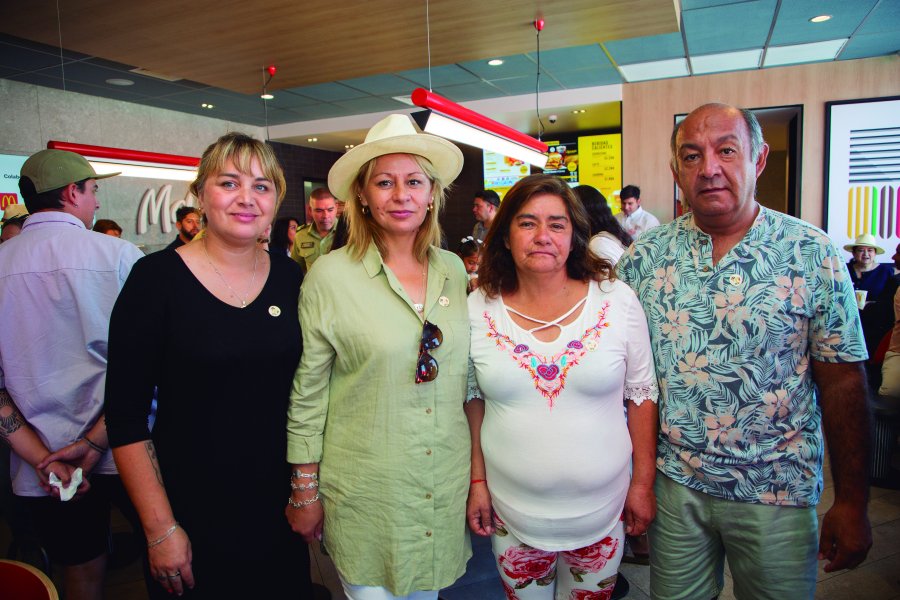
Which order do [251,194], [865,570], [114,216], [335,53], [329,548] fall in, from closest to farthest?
1. [251,194]
2. [329,548]
3. [865,570]
4. [335,53]
5. [114,216]

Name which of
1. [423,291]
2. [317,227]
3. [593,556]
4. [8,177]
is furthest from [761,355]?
[8,177]

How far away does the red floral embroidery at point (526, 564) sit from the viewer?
1.55m

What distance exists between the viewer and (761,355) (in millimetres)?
1436

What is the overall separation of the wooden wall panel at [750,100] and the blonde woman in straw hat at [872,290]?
177 centimetres

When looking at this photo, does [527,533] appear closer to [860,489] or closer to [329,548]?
[329,548]

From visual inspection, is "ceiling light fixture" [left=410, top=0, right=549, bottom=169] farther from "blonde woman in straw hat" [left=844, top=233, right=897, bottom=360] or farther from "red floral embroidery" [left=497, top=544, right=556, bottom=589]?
"blonde woman in straw hat" [left=844, top=233, right=897, bottom=360]

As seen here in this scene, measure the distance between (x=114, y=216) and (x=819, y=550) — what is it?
8.59m

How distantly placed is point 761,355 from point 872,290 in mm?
4746

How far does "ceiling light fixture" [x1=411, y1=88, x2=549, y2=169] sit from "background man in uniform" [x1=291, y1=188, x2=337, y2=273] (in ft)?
5.53

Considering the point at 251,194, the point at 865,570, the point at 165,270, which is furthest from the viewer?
the point at 865,570

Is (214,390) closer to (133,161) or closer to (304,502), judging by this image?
(304,502)

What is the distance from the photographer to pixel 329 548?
1603 mm

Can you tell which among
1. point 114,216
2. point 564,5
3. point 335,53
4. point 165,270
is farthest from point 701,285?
point 114,216

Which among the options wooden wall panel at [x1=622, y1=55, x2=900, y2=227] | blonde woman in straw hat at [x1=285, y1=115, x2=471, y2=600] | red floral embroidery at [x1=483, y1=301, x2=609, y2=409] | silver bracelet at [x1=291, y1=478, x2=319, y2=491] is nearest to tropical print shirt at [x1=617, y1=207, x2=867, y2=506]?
red floral embroidery at [x1=483, y1=301, x2=609, y2=409]
